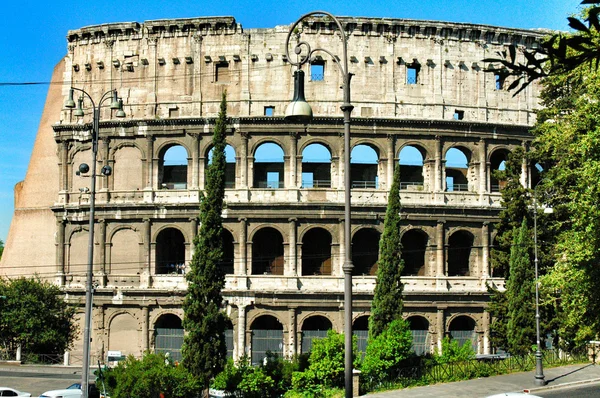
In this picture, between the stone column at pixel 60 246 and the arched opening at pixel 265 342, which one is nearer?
the arched opening at pixel 265 342

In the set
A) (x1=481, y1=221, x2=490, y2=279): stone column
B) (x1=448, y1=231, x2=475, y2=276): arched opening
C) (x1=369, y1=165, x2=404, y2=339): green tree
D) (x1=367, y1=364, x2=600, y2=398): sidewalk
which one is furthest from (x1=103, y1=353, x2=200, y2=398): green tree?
(x1=448, y1=231, x2=475, y2=276): arched opening

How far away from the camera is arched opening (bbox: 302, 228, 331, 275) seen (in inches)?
1503

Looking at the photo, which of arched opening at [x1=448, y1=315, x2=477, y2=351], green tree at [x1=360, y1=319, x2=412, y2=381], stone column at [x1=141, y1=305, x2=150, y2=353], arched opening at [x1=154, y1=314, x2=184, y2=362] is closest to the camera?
green tree at [x1=360, y1=319, x2=412, y2=381]

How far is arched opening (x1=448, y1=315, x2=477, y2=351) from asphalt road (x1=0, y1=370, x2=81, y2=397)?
1771 centimetres

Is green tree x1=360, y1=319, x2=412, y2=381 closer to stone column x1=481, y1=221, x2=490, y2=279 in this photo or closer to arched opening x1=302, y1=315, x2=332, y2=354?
arched opening x1=302, y1=315, x2=332, y2=354

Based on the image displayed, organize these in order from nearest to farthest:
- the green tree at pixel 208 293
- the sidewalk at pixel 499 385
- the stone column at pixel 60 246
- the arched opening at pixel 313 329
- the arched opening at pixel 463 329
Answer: the sidewalk at pixel 499 385 → the green tree at pixel 208 293 → the arched opening at pixel 313 329 → the arched opening at pixel 463 329 → the stone column at pixel 60 246

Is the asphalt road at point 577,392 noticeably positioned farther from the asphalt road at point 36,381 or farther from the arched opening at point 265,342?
the asphalt road at point 36,381

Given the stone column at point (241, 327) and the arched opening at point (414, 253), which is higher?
the arched opening at point (414, 253)

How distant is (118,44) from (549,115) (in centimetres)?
2160

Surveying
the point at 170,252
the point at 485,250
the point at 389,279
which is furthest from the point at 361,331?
the point at 170,252

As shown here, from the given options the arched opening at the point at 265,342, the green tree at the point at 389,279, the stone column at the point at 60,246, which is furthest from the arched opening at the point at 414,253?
the stone column at the point at 60,246

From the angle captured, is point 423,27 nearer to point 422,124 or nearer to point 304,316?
A: point 422,124

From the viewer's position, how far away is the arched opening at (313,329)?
36.7m

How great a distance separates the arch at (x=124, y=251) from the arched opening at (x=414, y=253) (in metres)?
13.4
